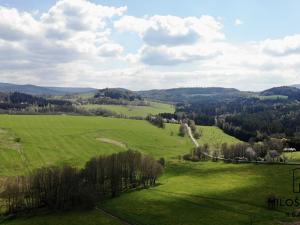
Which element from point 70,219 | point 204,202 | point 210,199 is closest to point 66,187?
point 70,219

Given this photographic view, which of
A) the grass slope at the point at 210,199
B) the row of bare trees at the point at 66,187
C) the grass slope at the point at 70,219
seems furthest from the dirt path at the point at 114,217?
the row of bare trees at the point at 66,187

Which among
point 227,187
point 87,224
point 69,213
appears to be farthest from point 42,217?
point 227,187

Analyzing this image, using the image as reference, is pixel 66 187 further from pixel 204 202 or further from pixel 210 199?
pixel 210 199

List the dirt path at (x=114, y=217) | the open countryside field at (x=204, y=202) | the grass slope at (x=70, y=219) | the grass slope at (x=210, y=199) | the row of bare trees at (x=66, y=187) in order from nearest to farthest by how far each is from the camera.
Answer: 1. the open countryside field at (x=204, y=202)
2. the grass slope at (x=210, y=199)
3. the dirt path at (x=114, y=217)
4. the grass slope at (x=70, y=219)
5. the row of bare trees at (x=66, y=187)

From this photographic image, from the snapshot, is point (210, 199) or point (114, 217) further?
point (210, 199)

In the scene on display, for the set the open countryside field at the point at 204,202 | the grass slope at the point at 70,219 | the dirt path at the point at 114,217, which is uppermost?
the open countryside field at the point at 204,202

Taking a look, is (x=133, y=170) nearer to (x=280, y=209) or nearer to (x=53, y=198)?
(x=53, y=198)

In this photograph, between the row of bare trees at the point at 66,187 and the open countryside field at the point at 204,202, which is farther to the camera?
the row of bare trees at the point at 66,187

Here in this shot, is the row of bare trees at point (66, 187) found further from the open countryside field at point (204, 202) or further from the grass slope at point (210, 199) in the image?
the grass slope at point (210, 199)

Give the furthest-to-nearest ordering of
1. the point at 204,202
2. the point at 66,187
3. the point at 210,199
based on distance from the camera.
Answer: the point at 66,187
the point at 210,199
the point at 204,202
